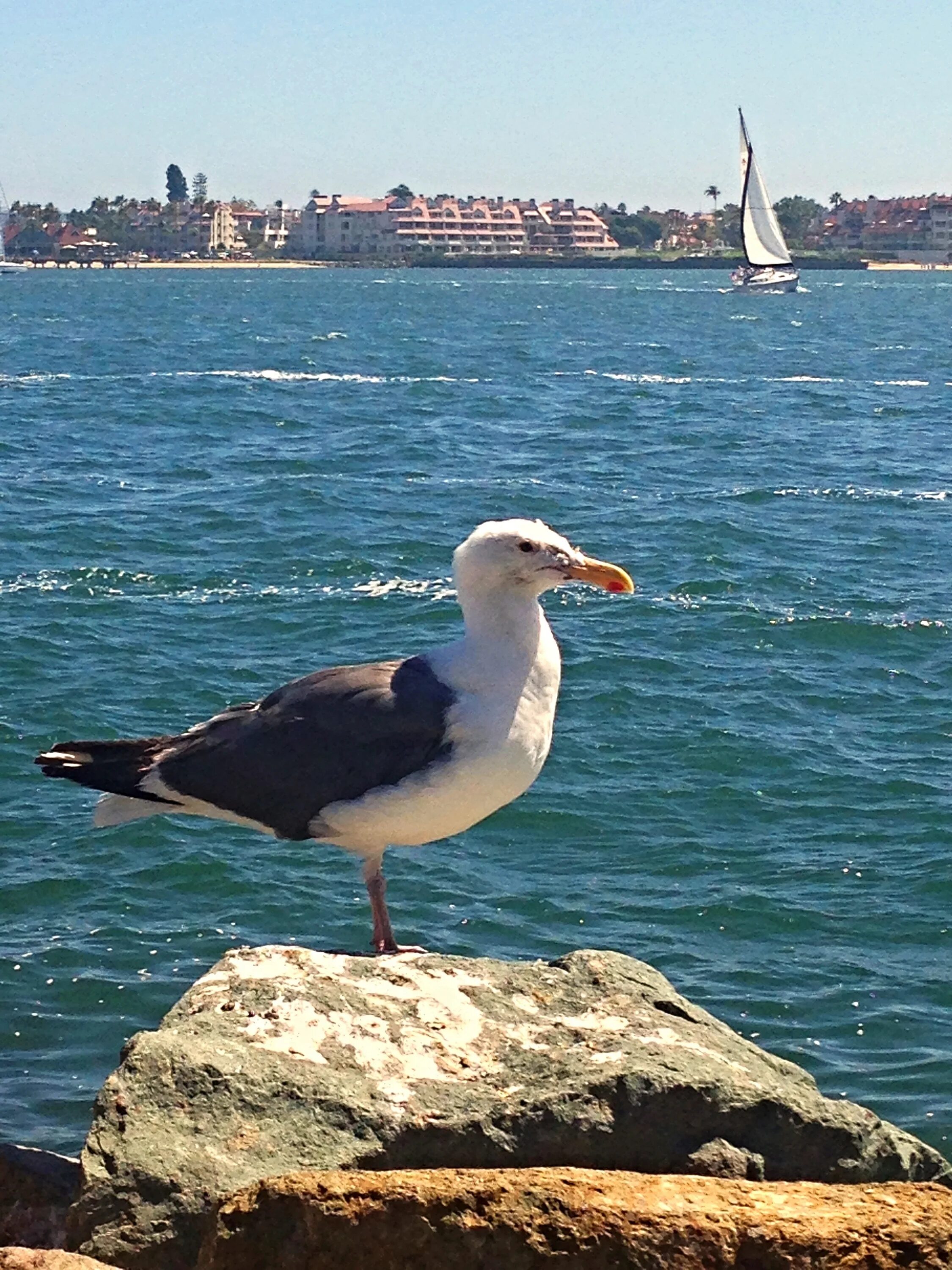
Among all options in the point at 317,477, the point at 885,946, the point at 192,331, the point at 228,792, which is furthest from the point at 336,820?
the point at 192,331

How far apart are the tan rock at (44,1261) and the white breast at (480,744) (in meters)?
2.30

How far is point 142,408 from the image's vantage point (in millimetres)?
39469

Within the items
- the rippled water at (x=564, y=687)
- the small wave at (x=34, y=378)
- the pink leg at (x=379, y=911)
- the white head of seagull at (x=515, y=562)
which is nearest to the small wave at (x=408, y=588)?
the rippled water at (x=564, y=687)

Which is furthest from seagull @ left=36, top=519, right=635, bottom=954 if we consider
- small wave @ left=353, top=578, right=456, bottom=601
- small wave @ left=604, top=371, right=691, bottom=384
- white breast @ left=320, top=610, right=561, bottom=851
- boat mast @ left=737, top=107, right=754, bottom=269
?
boat mast @ left=737, top=107, right=754, bottom=269

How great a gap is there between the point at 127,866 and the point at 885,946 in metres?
4.25

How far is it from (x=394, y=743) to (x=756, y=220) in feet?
429

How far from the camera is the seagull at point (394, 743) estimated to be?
21.1 feet

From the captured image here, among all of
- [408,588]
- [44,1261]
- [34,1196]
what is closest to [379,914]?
[34,1196]

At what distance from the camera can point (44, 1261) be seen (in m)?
4.36

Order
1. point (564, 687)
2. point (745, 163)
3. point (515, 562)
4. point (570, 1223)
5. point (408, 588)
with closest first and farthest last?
1. point (570, 1223)
2. point (515, 562)
3. point (564, 687)
4. point (408, 588)
5. point (745, 163)

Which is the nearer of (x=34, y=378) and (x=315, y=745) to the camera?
(x=315, y=745)

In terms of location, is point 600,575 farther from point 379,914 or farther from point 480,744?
point 379,914

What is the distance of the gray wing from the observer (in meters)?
6.49

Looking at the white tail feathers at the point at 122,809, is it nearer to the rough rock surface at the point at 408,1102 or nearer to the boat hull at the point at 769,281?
the rough rock surface at the point at 408,1102
